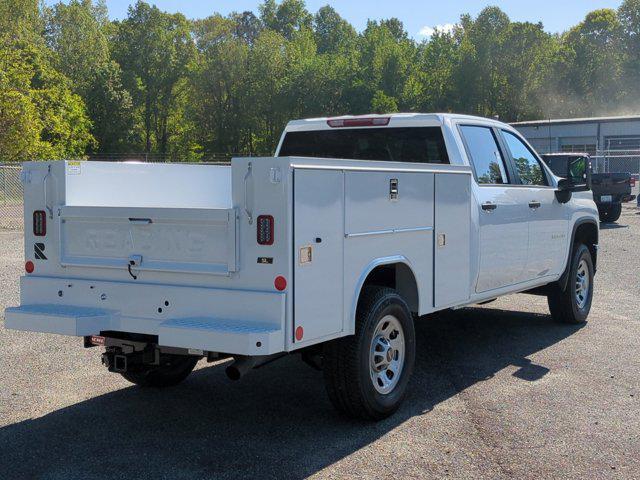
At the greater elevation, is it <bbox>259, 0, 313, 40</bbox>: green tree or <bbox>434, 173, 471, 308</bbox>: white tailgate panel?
<bbox>259, 0, 313, 40</bbox>: green tree

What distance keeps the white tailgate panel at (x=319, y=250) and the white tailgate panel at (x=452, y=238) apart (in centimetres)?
140

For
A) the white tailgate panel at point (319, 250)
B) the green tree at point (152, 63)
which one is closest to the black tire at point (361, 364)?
the white tailgate panel at point (319, 250)

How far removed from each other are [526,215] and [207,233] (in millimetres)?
4002

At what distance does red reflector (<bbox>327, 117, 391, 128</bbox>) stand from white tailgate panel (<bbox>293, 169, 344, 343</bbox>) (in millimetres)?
2339

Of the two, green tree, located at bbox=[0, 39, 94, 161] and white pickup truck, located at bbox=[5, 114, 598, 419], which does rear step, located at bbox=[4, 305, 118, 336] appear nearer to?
white pickup truck, located at bbox=[5, 114, 598, 419]

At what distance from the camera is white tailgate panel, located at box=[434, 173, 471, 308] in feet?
20.8

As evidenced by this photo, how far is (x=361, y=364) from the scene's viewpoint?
212 inches

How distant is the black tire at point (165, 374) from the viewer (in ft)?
20.8

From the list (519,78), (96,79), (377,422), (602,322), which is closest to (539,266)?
(602,322)

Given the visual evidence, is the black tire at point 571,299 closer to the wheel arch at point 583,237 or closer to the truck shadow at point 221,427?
the wheel arch at point 583,237

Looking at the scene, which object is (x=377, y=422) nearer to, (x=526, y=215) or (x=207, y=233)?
(x=207, y=233)

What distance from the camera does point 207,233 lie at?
4984 mm

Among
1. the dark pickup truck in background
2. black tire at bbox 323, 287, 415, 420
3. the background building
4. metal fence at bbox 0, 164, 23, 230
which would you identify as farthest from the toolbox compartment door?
the background building

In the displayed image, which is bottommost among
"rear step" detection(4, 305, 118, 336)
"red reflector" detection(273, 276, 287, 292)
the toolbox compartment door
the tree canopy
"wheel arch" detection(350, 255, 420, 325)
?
"rear step" detection(4, 305, 118, 336)
